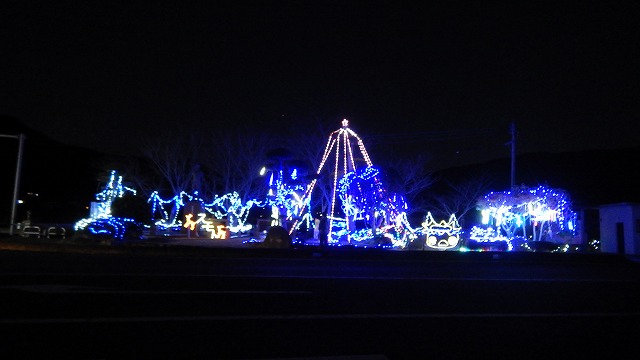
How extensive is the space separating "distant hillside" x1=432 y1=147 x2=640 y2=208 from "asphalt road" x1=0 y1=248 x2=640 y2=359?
40014 mm

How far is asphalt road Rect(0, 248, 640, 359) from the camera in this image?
6289 millimetres

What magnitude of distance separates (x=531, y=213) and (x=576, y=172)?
4166 centimetres

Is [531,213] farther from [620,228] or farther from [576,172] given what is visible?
[576,172]

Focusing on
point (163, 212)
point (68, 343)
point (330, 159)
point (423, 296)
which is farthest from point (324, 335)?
point (163, 212)

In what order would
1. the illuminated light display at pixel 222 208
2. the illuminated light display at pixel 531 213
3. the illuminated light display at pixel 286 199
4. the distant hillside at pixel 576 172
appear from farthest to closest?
the distant hillside at pixel 576 172 → the illuminated light display at pixel 222 208 → the illuminated light display at pixel 286 199 → the illuminated light display at pixel 531 213

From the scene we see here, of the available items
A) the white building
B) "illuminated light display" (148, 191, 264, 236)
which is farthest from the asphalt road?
"illuminated light display" (148, 191, 264, 236)

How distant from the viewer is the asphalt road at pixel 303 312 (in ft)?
20.6

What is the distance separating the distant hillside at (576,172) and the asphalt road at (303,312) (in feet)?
131

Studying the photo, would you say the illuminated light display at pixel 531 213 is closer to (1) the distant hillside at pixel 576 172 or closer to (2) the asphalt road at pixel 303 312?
(2) the asphalt road at pixel 303 312

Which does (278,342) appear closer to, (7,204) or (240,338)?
(240,338)

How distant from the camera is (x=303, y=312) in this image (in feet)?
27.4

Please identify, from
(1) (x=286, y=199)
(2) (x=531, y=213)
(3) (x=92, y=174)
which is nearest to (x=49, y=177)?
(3) (x=92, y=174)

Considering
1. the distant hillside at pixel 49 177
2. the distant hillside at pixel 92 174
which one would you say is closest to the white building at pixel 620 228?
the distant hillside at pixel 92 174

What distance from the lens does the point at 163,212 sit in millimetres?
40844
